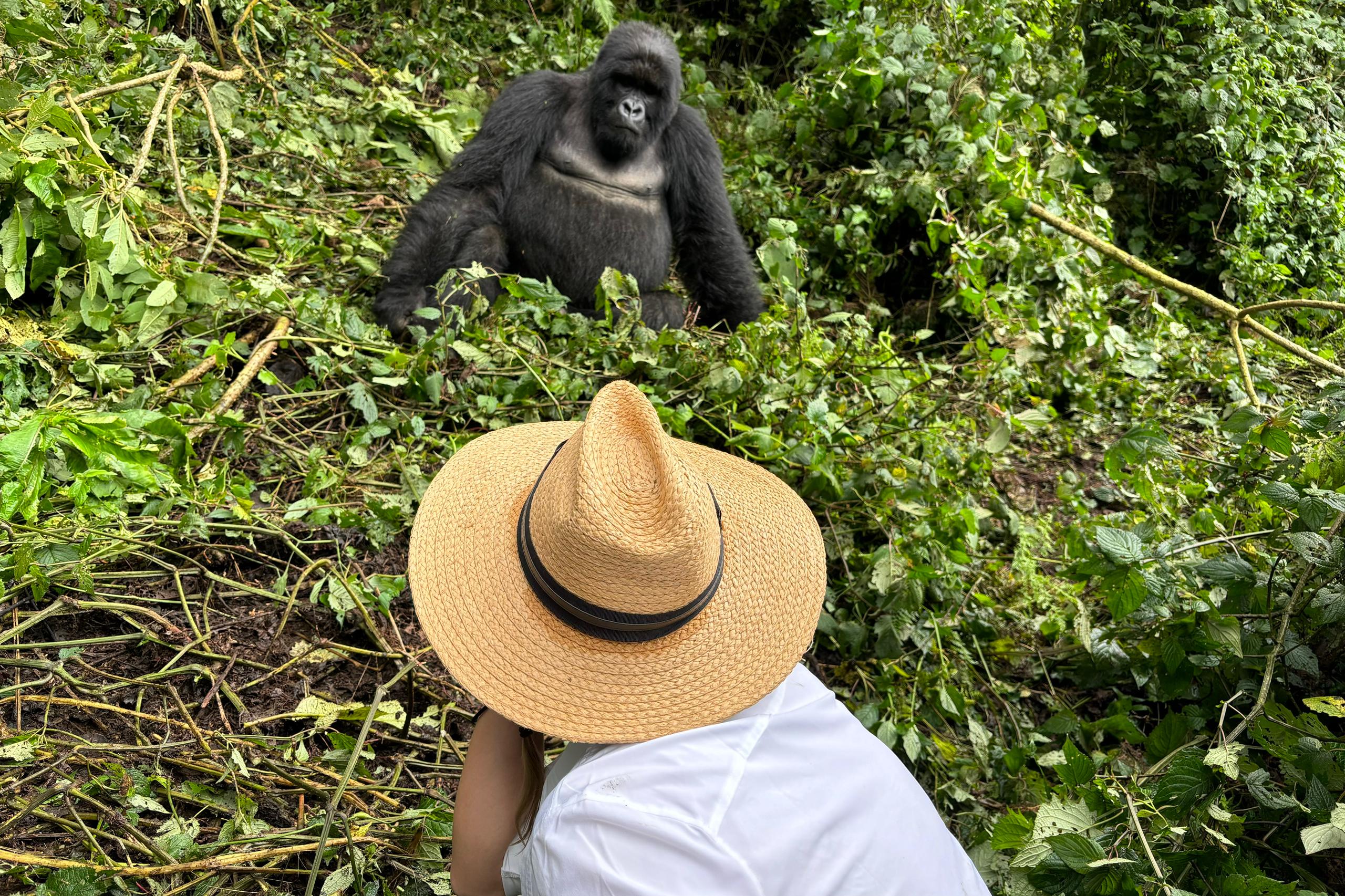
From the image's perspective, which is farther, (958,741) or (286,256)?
(286,256)

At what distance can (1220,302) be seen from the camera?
11.1 feet

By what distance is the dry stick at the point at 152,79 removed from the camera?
10.8 feet

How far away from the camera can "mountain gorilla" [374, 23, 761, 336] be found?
4.07 m

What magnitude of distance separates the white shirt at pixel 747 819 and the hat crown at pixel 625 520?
227 millimetres

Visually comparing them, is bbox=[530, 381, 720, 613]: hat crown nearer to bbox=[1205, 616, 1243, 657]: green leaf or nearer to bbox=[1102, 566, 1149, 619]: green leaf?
bbox=[1102, 566, 1149, 619]: green leaf

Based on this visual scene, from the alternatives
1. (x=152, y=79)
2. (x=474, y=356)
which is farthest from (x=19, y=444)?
(x=152, y=79)

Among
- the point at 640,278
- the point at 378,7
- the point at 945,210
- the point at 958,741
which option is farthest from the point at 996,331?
the point at 378,7

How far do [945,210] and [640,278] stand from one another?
1.42 meters

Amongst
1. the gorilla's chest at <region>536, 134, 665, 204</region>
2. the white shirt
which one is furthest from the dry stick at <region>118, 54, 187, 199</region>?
the white shirt

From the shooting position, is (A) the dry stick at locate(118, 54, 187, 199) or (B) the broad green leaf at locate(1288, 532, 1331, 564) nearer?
(B) the broad green leaf at locate(1288, 532, 1331, 564)

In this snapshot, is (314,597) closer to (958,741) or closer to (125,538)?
(125,538)

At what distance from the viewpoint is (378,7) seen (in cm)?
586

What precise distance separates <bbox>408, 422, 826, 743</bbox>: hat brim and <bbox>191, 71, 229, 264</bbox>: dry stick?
235 centimetres

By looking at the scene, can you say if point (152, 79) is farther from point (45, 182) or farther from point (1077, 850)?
point (1077, 850)
